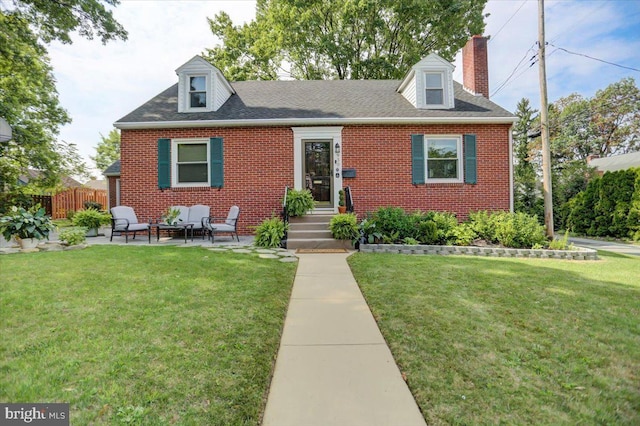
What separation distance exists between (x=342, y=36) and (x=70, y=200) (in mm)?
Answer: 19466

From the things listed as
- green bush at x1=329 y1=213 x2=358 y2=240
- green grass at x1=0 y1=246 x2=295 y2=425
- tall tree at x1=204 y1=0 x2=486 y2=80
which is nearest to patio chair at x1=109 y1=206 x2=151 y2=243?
green grass at x1=0 y1=246 x2=295 y2=425

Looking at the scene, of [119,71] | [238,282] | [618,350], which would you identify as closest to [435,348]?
[618,350]

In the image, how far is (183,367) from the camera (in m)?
2.16

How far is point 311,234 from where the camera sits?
25.6 ft

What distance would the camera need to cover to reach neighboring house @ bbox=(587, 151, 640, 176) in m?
20.7

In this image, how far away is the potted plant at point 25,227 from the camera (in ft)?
21.2

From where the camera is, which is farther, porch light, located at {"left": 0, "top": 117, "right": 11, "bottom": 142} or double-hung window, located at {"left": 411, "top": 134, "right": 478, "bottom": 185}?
double-hung window, located at {"left": 411, "top": 134, "right": 478, "bottom": 185}

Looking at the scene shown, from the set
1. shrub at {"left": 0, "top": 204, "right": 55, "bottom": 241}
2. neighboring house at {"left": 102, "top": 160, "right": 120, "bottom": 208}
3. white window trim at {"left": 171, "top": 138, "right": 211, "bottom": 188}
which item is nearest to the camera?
shrub at {"left": 0, "top": 204, "right": 55, "bottom": 241}

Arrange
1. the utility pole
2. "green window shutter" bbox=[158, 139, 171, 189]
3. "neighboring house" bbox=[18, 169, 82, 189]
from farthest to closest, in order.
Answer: "neighboring house" bbox=[18, 169, 82, 189] → "green window shutter" bbox=[158, 139, 171, 189] → the utility pole

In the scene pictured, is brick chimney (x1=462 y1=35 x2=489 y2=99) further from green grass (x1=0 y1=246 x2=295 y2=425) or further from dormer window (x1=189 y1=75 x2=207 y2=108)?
green grass (x1=0 y1=246 x2=295 y2=425)

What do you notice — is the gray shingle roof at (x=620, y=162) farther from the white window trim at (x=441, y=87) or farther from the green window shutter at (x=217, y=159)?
Result: the green window shutter at (x=217, y=159)

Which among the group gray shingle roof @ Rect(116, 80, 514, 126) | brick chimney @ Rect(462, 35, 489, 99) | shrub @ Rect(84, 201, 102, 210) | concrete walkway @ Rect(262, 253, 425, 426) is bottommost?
concrete walkway @ Rect(262, 253, 425, 426)

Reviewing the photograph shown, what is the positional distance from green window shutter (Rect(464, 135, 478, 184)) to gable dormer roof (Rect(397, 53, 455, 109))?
1304mm

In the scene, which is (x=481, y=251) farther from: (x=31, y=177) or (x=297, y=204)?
(x=31, y=177)
